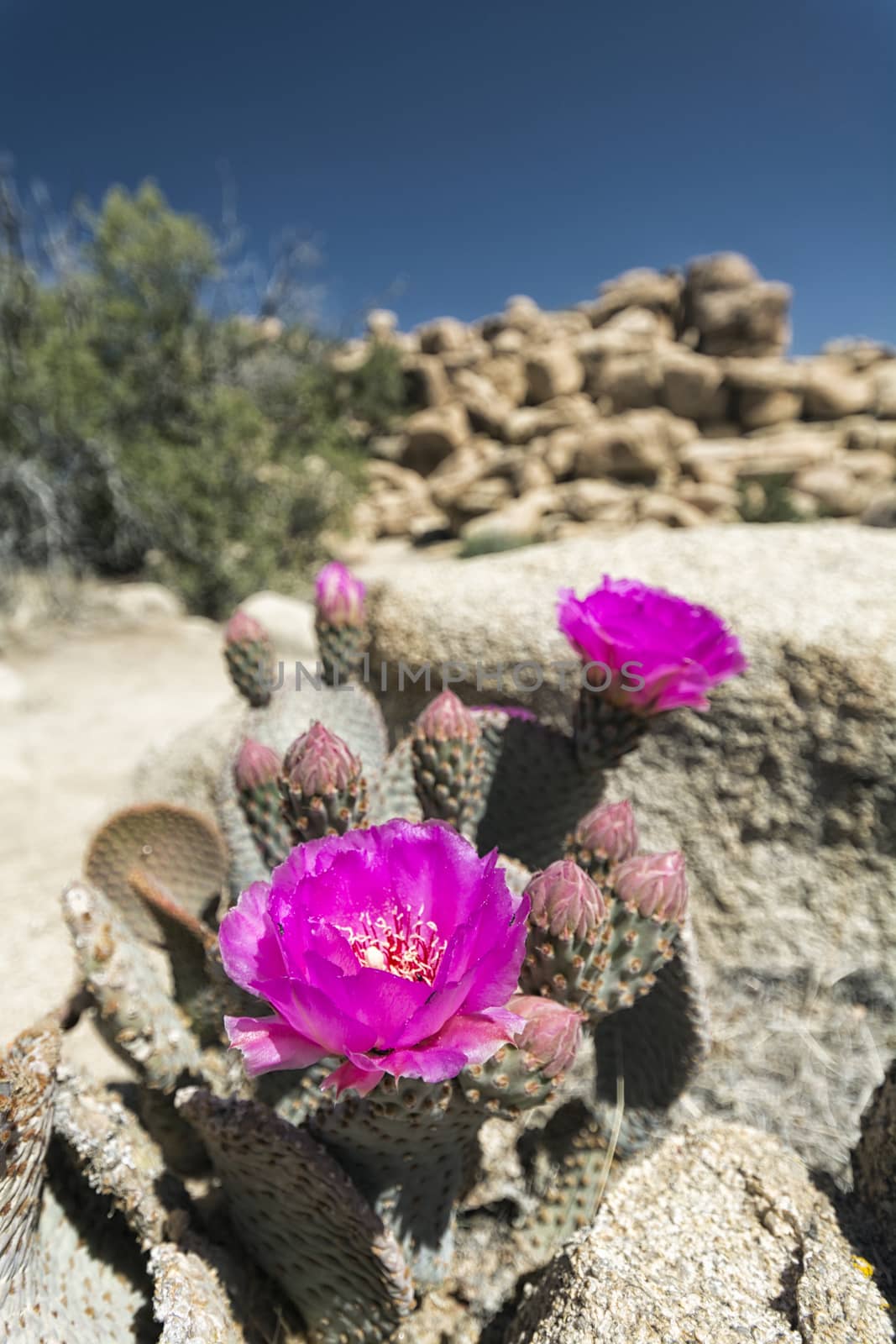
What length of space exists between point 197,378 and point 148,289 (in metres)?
1.29

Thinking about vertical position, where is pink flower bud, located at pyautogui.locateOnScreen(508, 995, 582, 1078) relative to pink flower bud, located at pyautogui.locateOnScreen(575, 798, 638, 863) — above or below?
below

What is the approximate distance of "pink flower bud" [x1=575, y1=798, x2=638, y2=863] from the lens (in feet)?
3.61

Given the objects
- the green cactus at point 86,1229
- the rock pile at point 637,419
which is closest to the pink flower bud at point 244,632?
the green cactus at point 86,1229

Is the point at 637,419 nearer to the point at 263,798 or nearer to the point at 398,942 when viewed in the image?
the point at 263,798

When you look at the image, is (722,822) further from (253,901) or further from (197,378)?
(197,378)

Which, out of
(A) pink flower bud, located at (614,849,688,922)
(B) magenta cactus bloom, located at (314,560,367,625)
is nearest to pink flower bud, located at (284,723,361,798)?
(A) pink flower bud, located at (614,849,688,922)

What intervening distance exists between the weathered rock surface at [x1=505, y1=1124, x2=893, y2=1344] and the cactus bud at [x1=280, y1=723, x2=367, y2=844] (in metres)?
0.67

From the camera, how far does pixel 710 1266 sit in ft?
3.23

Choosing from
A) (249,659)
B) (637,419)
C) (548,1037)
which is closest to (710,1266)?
(548,1037)

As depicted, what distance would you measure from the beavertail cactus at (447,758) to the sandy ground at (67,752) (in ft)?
4.17

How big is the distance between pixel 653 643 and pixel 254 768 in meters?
0.71

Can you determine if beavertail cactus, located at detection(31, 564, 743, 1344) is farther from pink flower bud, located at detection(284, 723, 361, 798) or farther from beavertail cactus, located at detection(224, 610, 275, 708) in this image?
beavertail cactus, located at detection(224, 610, 275, 708)

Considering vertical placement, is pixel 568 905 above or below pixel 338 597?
below

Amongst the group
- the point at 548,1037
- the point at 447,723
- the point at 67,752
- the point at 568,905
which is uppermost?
the point at 447,723
